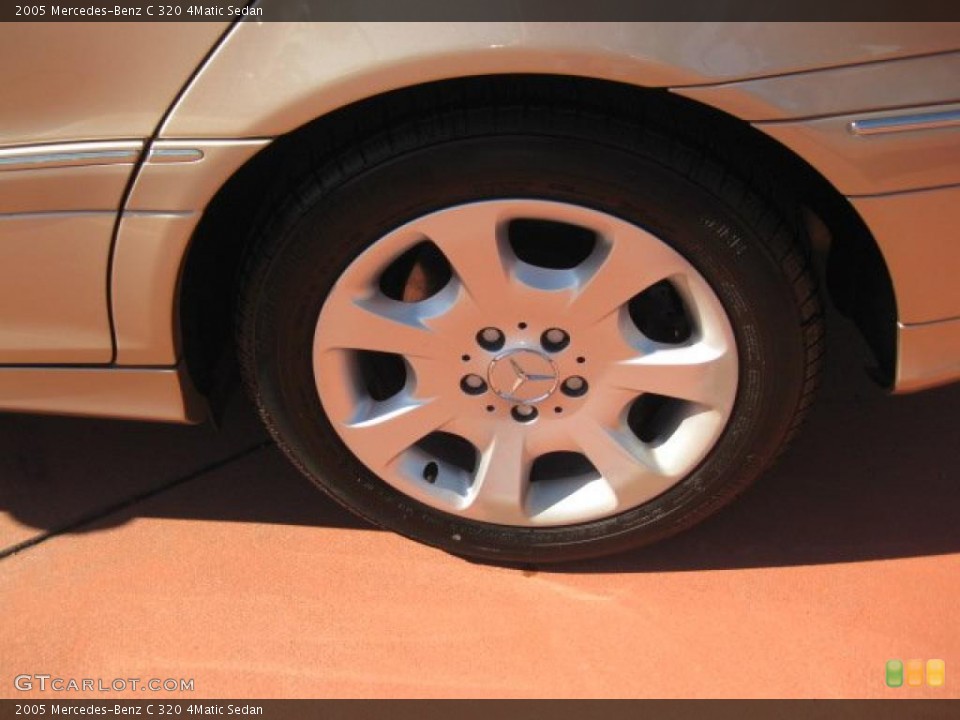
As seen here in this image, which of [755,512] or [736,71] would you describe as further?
[755,512]

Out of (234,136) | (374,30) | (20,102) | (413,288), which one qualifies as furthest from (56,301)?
Answer: (374,30)

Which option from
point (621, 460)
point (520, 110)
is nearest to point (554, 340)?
point (621, 460)

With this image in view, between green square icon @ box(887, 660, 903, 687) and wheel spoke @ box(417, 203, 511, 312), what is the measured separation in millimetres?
972

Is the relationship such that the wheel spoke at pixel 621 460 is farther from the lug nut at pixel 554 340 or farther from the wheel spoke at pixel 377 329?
the wheel spoke at pixel 377 329

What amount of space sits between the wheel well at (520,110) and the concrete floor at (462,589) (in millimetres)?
398

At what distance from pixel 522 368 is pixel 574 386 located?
11 centimetres

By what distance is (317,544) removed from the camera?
2.24m

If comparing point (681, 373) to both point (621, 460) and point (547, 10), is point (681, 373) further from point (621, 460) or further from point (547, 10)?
point (547, 10)

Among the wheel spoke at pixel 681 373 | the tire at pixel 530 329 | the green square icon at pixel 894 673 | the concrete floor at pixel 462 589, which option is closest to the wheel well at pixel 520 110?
the tire at pixel 530 329

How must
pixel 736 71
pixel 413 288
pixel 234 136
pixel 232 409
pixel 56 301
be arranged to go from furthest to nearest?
pixel 232 409, pixel 413 288, pixel 56 301, pixel 234 136, pixel 736 71

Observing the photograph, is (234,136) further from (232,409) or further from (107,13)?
(232,409)

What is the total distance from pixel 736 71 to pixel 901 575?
1132mm

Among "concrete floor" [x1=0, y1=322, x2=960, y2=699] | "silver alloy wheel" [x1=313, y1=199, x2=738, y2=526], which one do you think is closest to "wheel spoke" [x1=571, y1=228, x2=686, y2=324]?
"silver alloy wheel" [x1=313, y1=199, x2=738, y2=526]

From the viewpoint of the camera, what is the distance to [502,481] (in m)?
2.01
